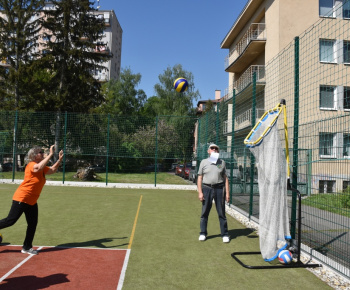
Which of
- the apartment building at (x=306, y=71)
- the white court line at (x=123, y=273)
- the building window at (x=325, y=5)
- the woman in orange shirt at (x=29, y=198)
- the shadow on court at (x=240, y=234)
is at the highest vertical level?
the building window at (x=325, y=5)

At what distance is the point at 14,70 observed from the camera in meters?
23.8

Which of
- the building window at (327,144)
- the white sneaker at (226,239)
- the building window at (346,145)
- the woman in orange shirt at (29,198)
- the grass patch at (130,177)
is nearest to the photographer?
the building window at (346,145)

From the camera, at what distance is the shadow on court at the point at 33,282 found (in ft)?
11.8

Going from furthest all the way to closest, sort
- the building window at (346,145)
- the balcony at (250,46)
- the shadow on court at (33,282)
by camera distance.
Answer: the balcony at (250,46), the building window at (346,145), the shadow on court at (33,282)

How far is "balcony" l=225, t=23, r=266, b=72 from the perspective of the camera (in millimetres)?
20062

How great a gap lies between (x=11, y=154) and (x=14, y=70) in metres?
9.52

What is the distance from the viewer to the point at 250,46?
20484 millimetres

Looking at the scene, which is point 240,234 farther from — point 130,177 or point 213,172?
point 130,177

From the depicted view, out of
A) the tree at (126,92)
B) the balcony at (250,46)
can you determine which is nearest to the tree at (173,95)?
the tree at (126,92)

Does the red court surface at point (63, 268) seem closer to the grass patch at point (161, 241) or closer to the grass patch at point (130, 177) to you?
the grass patch at point (161, 241)

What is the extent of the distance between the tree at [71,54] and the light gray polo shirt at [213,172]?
67.0 ft

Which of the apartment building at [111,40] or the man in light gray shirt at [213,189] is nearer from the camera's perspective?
the man in light gray shirt at [213,189]

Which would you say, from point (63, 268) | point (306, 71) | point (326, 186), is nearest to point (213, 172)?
point (326, 186)

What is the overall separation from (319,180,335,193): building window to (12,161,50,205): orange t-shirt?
4234 millimetres
